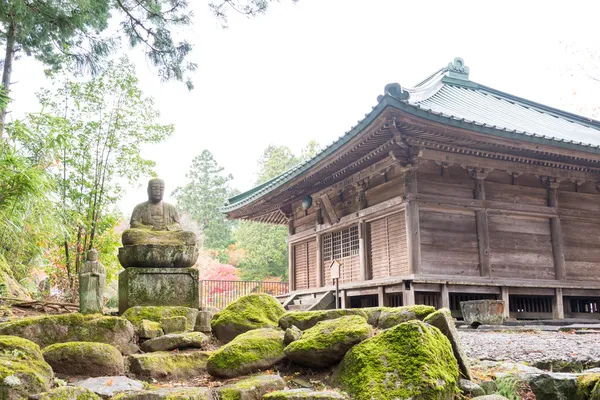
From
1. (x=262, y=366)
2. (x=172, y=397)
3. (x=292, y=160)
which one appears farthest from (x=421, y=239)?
(x=292, y=160)

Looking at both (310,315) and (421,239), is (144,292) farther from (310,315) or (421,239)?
(421,239)

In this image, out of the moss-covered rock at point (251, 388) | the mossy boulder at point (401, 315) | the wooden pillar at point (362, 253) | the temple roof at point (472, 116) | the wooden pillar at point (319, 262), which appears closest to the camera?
the moss-covered rock at point (251, 388)

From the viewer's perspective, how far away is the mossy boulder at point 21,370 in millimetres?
3334

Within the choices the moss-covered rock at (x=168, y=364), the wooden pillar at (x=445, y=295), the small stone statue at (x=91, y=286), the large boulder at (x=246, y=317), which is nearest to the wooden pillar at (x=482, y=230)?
the wooden pillar at (x=445, y=295)

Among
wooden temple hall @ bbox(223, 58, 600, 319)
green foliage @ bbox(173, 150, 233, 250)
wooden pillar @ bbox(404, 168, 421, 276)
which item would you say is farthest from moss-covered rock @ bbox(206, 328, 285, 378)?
green foliage @ bbox(173, 150, 233, 250)

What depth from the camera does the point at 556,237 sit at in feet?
43.0

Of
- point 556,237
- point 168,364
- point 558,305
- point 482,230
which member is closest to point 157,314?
point 168,364

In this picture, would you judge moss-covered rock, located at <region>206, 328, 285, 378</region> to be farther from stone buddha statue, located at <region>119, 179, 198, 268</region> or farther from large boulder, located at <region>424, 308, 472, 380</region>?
stone buddha statue, located at <region>119, 179, 198, 268</region>

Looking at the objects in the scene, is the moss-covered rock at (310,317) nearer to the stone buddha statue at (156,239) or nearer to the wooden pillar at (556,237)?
the stone buddha statue at (156,239)

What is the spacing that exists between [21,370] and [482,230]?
1085cm

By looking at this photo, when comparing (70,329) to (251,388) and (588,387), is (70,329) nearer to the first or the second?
(251,388)

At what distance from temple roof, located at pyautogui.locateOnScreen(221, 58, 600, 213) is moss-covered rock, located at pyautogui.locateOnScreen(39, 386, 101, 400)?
754cm

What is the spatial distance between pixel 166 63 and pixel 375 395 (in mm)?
5631

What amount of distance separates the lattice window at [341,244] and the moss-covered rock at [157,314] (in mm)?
8360
